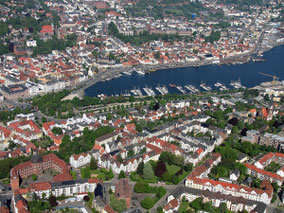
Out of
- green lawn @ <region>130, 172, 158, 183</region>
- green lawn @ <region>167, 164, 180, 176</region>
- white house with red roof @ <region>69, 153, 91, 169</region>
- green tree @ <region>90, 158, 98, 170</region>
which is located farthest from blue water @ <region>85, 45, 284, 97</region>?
green lawn @ <region>130, 172, 158, 183</region>

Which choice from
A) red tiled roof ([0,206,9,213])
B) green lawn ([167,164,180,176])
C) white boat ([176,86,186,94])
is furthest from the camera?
white boat ([176,86,186,94])

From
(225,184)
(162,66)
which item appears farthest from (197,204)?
(162,66)

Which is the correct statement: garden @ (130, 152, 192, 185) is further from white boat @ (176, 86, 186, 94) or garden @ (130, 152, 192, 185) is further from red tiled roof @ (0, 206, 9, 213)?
white boat @ (176, 86, 186, 94)

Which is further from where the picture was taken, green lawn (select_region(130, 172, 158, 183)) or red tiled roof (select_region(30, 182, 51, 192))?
green lawn (select_region(130, 172, 158, 183))

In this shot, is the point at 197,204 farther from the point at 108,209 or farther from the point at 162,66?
the point at 162,66

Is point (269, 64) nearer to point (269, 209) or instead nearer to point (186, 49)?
point (186, 49)
